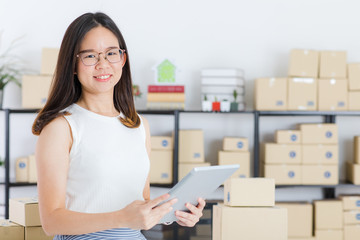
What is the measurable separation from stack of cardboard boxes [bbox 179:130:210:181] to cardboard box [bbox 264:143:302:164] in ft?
1.63

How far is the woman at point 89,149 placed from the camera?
1.22 meters

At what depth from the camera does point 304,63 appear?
12.4ft

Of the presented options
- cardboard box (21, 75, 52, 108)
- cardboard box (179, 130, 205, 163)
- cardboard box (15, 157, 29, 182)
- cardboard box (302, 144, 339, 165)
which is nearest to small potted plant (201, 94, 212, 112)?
cardboard box (179, 130, 205, 163)

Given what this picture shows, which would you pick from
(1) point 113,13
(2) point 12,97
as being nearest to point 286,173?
(1) point 113,13

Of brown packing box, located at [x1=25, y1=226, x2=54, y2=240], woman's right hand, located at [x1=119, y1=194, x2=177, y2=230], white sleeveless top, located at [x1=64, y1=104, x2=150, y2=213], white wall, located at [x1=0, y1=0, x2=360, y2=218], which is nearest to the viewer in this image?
woman's right hand, located at [x1=119, y1=194, x2=177, y2=230]

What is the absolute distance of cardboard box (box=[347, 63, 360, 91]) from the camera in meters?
3.77

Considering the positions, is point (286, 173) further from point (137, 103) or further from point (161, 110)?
point (137, 103)

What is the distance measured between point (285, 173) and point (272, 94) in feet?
1.99

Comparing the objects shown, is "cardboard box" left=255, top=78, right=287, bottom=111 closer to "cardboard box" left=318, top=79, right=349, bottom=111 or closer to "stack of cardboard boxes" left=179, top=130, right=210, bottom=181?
"cardboard box" left=318, top=79, right=349, bottom=111

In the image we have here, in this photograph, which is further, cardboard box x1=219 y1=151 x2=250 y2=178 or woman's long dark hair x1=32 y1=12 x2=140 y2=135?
cardboard box x1=219 y1=151 x2=250 y2=178

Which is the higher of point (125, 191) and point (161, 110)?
point (161, 110)

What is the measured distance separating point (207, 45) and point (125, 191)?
2.86 metres

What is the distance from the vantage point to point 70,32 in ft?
4.42

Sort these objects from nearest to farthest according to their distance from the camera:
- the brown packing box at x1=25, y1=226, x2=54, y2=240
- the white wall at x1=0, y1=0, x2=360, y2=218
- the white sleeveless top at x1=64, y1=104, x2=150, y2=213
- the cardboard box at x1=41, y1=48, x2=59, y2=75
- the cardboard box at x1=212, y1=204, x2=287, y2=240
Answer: the white sleeveless top at x1=64, y1=104, x2=150, y2=213
the brown packing box at x1=25, y1=226, x2=54, y2=240
the cardboard box at x1=212, y1=204, x2=287, y2=240
the cardboard box at x1=41, y1=48, x2=59, y2=75
the white wall at x1=0, y1=0, x2=360, y2=218
